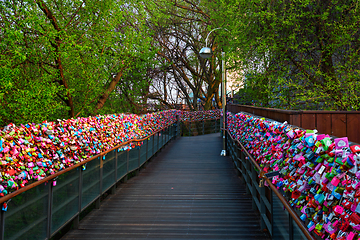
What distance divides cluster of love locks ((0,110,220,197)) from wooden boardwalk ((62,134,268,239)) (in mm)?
991

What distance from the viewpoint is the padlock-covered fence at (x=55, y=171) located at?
310cm

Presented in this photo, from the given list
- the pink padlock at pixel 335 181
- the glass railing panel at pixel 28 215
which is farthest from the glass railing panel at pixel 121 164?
the pink padlock at pixel 335 181

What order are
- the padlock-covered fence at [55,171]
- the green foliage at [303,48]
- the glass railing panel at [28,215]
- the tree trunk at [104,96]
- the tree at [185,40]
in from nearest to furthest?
the glass railing panel at [28,215]
the padlock-covered fence at [55,171]
the green foliage at [303,48]
the tree trunk at [104,96]
the tree at [185,40]

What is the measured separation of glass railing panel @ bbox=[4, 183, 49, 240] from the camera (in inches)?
112

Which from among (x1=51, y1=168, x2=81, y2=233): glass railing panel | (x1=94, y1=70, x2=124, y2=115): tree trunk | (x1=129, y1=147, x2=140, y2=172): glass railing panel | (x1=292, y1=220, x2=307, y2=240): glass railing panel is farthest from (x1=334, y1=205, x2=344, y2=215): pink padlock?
(x1=94, y1=70, x2=124, y2=115): tree trunk

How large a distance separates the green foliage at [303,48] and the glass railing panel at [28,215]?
6421 mm

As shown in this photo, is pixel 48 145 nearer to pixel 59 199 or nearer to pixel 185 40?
pixel 59 199

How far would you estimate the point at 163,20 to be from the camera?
2034 centimetres

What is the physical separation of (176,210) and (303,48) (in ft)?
18.0

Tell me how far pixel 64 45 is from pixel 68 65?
2.16m

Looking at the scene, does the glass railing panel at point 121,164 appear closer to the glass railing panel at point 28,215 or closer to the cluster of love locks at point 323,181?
the glass railing panel at point 28,215

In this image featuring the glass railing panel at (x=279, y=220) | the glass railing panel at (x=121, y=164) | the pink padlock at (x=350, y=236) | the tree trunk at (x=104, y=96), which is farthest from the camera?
the tree trunk at (x=104, y=96)

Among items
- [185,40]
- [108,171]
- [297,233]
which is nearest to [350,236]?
[297,233]

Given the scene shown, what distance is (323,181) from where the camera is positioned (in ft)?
6.50
